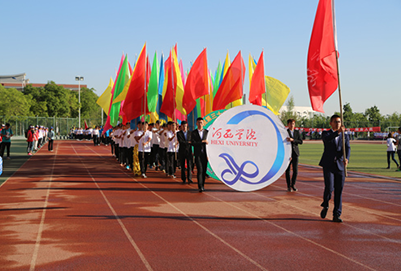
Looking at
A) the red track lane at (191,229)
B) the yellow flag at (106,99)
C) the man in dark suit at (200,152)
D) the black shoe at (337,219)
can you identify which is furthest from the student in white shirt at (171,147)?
the yellow flag at (106,99)

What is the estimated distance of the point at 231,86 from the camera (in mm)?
16750

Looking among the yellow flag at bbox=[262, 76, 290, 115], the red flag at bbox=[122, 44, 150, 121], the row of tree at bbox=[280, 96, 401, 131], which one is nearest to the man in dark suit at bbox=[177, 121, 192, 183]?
the red flag at bbox=[122, 44, 150, 121]

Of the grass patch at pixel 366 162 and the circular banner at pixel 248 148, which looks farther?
the grass patch at pixel 366 162

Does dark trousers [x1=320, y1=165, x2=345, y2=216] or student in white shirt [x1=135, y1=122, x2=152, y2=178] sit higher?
student in white shirt [x1=135, y1=122, x2=152, y2=178]

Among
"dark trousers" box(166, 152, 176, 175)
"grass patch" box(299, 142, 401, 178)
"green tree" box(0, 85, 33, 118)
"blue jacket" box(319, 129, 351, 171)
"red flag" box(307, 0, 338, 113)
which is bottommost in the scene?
"grass patch" box(299, 142, 401, 178)

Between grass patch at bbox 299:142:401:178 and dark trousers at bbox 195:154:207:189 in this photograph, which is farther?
grass patch at bbox 299:142:401:178

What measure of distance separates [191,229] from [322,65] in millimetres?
4323

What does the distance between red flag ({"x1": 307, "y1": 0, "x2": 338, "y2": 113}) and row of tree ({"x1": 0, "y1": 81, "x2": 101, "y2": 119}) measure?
6453 centimetres

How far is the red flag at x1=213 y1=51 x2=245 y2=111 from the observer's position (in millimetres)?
16453

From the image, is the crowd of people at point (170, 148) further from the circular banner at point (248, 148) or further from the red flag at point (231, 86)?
the red flag at point (231, 86)

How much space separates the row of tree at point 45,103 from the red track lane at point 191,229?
199 feet

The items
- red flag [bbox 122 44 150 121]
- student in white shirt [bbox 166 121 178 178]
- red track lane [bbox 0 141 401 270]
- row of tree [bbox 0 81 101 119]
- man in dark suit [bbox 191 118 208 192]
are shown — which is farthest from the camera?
row of tree [bbox 0 81 101 119]

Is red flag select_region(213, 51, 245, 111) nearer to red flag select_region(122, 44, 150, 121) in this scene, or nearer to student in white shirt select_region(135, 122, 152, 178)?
red flag select_region(122, 44, 150, 121)

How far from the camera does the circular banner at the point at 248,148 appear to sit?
10.5 meters
